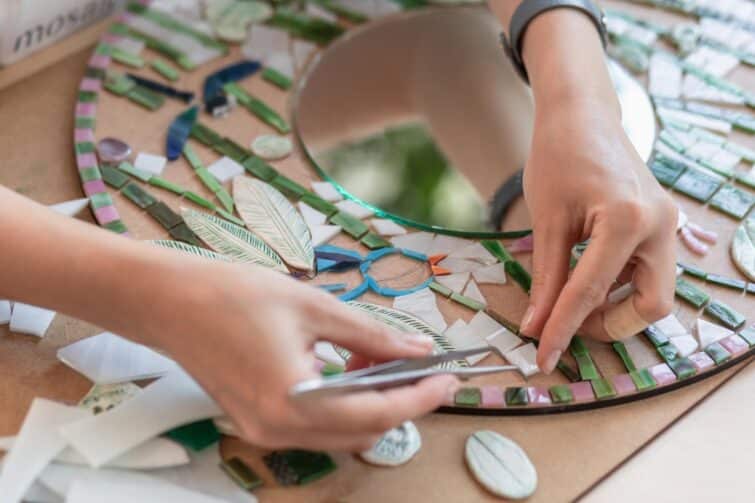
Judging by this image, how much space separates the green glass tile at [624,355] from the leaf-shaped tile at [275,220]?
201 millimetres

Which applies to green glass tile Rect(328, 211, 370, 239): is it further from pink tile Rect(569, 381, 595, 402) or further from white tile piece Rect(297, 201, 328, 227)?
pink tile Rect(569, 381, 595, 402)

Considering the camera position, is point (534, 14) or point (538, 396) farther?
point (534, 14)

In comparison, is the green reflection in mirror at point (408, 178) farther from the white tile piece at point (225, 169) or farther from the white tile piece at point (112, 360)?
the white tile piece at point (112, 360)

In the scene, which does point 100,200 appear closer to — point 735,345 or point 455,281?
point 455,281

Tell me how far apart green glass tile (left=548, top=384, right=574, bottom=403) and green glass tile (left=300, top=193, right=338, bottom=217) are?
0.20 meters

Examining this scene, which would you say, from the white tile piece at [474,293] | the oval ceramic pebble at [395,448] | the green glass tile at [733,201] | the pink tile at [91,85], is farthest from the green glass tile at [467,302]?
the pink tile at [91,85]

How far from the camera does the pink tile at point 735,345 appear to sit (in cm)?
55

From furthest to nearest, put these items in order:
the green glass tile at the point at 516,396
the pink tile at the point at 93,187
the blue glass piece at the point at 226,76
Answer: the blue glass piece at the point at 226,76 < the pink tile at the point at 93,187 < the green glass tile at the point at 516,396

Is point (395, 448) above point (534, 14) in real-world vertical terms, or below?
below

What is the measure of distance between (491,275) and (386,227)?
8 cm

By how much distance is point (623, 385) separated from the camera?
52cm

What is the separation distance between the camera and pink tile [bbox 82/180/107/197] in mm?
602

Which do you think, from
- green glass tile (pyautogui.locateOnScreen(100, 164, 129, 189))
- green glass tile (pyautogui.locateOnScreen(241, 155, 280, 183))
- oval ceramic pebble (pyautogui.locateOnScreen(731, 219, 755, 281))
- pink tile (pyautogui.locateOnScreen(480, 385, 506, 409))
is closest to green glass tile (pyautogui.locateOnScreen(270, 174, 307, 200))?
green glass tile (pyautogui.locateOnScreen(241, 155, 280, 183))

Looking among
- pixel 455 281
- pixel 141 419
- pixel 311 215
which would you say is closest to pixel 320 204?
pixel 311 215
